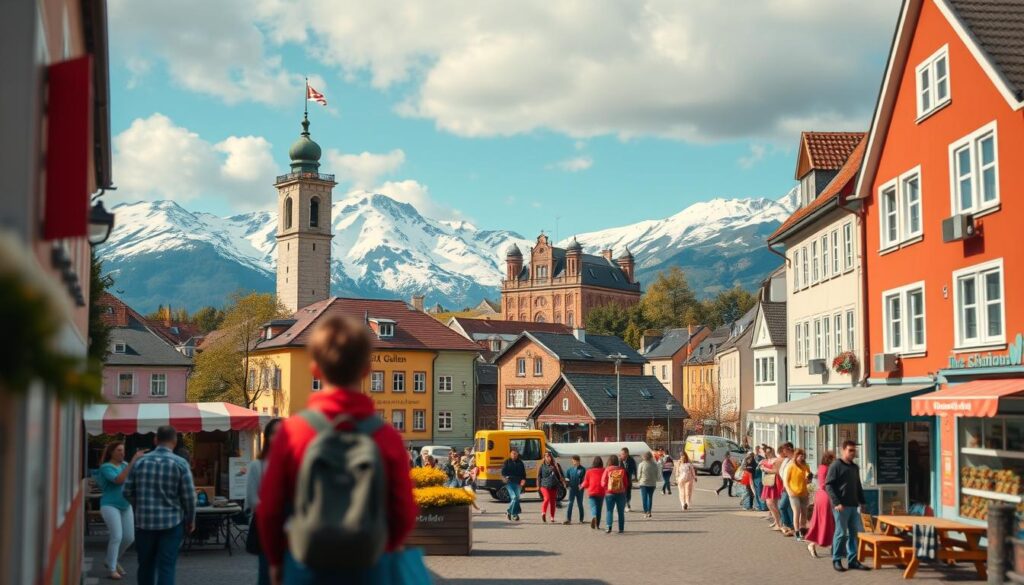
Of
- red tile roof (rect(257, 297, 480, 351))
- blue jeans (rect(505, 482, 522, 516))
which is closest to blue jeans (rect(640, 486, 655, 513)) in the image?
blue jeans (rect(505, 482, 522, 516))

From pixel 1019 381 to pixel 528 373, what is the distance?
65834mm

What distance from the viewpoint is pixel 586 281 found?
575 feet

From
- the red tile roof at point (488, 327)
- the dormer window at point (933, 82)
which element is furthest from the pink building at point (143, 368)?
the dormer window at point (933, 82)

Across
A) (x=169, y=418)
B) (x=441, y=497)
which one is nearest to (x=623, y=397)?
(x=169, y=418)

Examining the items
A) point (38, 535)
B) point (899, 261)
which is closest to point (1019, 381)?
point (899, 261)

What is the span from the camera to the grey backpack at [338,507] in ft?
14.6

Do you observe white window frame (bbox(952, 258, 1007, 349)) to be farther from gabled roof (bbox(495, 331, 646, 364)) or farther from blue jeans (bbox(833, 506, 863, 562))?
gabled roof (bbox(495, 331, 646, 364))

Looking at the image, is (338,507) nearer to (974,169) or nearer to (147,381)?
(974,169)

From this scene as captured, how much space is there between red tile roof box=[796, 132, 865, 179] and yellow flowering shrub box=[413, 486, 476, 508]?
20.1 m

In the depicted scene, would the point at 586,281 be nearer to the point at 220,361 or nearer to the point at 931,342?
the point at 220,361

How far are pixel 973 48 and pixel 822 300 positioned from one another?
42.1 ft

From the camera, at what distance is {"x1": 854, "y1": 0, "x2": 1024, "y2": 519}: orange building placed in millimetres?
19875

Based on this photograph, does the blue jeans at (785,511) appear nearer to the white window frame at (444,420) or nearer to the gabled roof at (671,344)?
the white window frame at (444,420)

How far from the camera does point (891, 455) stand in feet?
86.0
